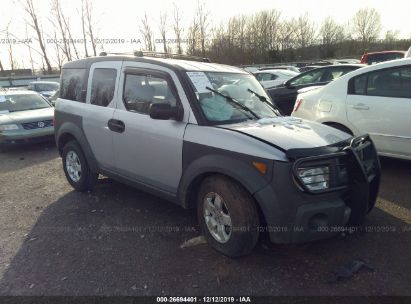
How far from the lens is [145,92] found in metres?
3.71

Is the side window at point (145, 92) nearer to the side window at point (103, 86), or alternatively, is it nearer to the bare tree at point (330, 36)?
the side window at point (103, 86)

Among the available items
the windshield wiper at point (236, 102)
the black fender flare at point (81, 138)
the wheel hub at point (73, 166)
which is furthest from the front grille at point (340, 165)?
the wheel hub at point (73, 166)

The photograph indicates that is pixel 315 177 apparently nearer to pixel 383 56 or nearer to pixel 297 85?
pixel 297 85

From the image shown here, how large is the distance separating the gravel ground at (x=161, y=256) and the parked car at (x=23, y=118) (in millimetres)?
3581

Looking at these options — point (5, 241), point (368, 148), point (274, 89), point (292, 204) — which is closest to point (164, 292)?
point (292, 204)

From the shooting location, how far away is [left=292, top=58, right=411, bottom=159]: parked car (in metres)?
4.47

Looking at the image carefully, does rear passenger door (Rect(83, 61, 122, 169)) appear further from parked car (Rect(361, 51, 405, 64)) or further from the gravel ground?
parked car (Rect(361, 51, 405, 64))

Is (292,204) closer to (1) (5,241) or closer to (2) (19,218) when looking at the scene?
(1) (5,241)

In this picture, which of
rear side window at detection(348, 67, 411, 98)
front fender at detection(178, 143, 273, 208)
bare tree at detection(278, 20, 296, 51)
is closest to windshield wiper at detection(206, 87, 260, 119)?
front fender at detection(178, 143, 273, 208)

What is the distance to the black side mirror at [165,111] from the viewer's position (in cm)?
317

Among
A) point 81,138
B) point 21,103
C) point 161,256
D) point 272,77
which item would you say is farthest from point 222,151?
point 272,77

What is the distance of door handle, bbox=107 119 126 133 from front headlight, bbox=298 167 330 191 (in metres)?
2.14

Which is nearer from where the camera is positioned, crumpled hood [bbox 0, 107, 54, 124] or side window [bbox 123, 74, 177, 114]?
side window [bbox 123, 74, 177, 114]

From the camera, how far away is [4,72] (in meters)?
30.5
